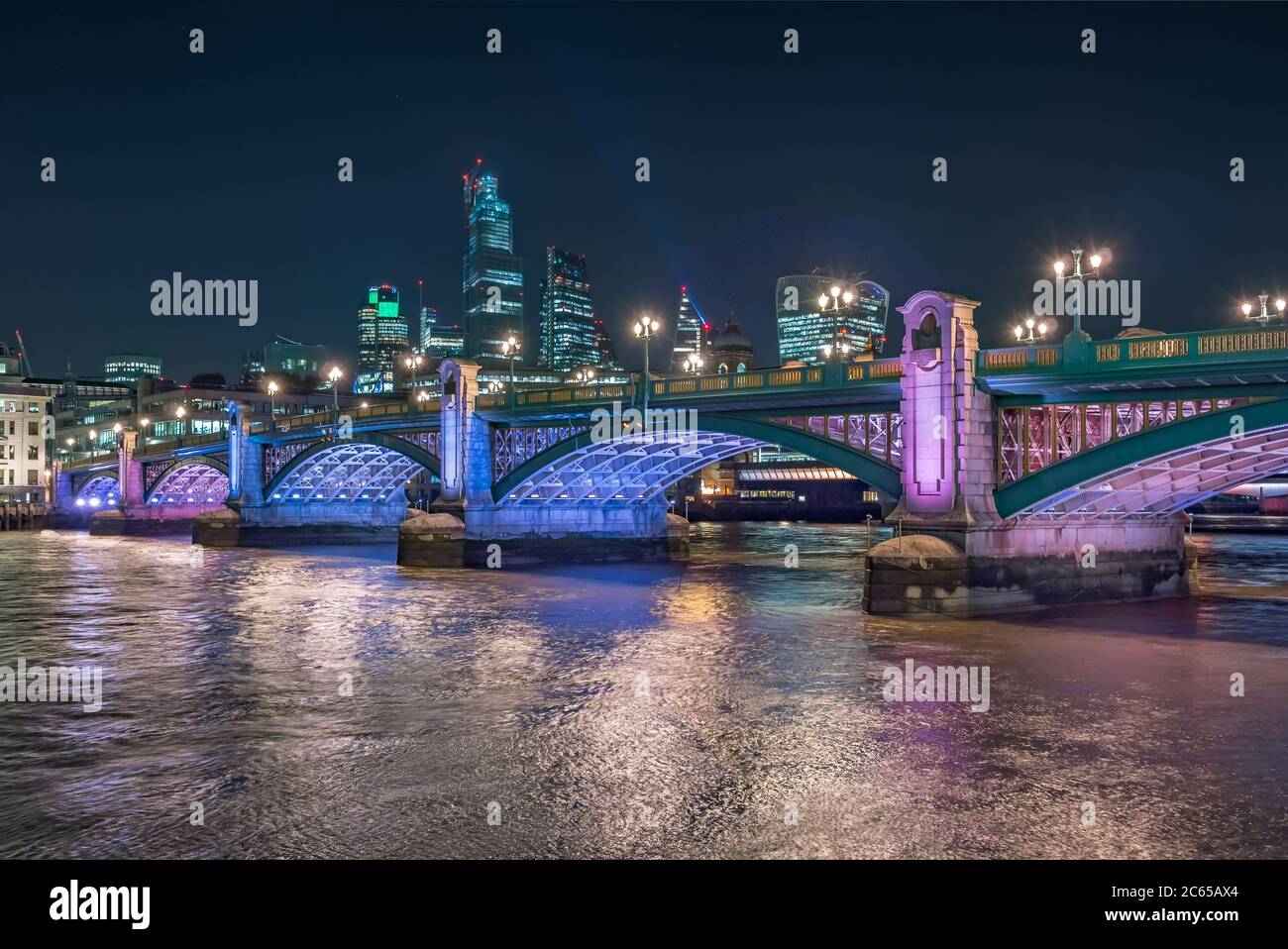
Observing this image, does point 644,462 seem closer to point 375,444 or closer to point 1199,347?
point 375,444

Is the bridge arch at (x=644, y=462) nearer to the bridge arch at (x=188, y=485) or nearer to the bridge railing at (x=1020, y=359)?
the bridge railing at (x=1020, y=359)

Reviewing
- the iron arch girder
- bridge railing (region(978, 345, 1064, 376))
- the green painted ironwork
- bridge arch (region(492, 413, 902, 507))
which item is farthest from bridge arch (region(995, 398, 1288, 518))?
the green painted ironwork

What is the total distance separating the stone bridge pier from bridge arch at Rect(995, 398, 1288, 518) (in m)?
1.08

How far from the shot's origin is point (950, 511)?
3225cm

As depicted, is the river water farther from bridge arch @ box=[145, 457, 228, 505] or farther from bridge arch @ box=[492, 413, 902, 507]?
bridge arch @ box=[145, 457, 228, 505]

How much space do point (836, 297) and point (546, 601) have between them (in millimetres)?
15759

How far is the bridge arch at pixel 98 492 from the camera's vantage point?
13338 cm

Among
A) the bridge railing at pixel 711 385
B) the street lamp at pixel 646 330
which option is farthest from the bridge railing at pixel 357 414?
the street lamp at pixel 646 330

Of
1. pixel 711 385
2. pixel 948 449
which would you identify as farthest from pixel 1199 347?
pixel 711 385
